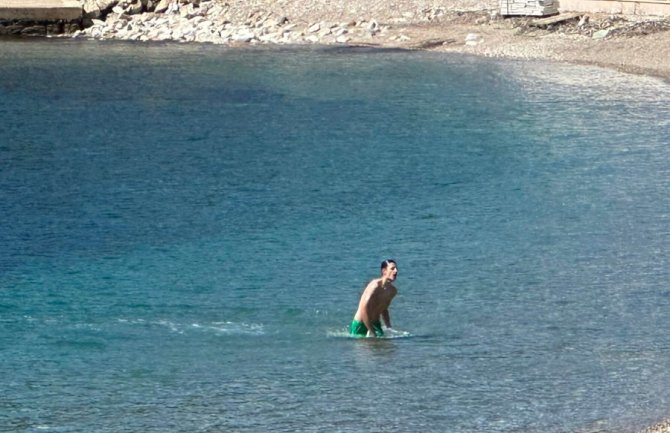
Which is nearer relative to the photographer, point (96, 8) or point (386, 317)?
point (386, 317)

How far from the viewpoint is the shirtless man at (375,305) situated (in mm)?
20152

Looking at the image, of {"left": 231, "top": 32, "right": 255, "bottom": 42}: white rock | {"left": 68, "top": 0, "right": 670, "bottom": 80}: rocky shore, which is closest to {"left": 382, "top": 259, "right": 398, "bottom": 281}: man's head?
{"left": 68, "top": 0, "right": 670, "bottom": 80}: rocky shore

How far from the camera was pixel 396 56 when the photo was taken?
53.7 m

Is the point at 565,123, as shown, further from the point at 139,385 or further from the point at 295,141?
the point at 139,385

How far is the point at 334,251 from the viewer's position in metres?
26.5

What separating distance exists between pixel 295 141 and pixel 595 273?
50.2ft

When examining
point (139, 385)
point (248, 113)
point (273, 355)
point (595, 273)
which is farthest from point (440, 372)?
point (248, 113)

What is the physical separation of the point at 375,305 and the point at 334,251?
612 cm

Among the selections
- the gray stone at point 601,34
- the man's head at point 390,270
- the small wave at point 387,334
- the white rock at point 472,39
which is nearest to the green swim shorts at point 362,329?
the small wave at point 387,334

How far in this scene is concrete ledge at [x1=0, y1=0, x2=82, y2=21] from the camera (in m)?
63.8

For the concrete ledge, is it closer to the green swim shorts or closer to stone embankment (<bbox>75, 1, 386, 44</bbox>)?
stone embankment (<bbox>75, 1, 386, 44</bbox>)

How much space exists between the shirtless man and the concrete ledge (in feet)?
153

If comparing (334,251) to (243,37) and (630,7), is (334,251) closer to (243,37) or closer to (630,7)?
(630,7)

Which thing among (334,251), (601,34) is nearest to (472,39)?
(601,34)
